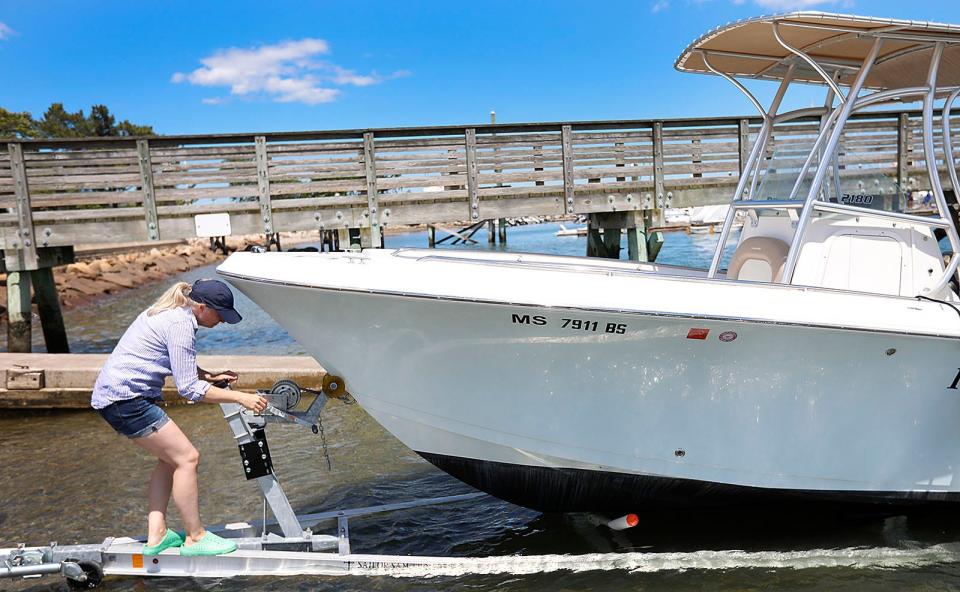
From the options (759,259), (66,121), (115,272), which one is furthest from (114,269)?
(66,121)

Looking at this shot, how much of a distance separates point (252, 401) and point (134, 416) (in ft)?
2.05

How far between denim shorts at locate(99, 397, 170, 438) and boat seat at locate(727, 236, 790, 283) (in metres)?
4.02

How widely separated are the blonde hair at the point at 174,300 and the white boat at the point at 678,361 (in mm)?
334

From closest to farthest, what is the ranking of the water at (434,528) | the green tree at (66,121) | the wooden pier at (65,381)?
the water at (434,528), the wooden pier at (65,381), the green tree at (66,121)

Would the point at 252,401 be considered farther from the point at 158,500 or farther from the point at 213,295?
the point at 158,500

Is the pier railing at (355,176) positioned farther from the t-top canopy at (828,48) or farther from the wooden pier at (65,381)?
the t-top canopy at (828,48)

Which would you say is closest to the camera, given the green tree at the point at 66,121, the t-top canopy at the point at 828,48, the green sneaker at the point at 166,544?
the green sneaker at the point at 166,544

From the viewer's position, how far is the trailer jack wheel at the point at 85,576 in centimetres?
418

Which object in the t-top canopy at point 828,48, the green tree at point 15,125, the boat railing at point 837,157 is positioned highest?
the green tree at point 15,125

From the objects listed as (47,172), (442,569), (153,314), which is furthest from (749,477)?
(47,172)

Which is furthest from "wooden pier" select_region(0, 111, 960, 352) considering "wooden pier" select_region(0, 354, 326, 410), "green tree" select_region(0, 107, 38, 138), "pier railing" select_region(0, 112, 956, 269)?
"green tree" select_region(0, 107, 38, 138)

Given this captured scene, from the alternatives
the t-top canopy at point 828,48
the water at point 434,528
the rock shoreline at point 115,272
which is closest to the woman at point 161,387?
the water at point 434,528

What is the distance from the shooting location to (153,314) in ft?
13.1

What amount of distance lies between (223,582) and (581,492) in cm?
233
